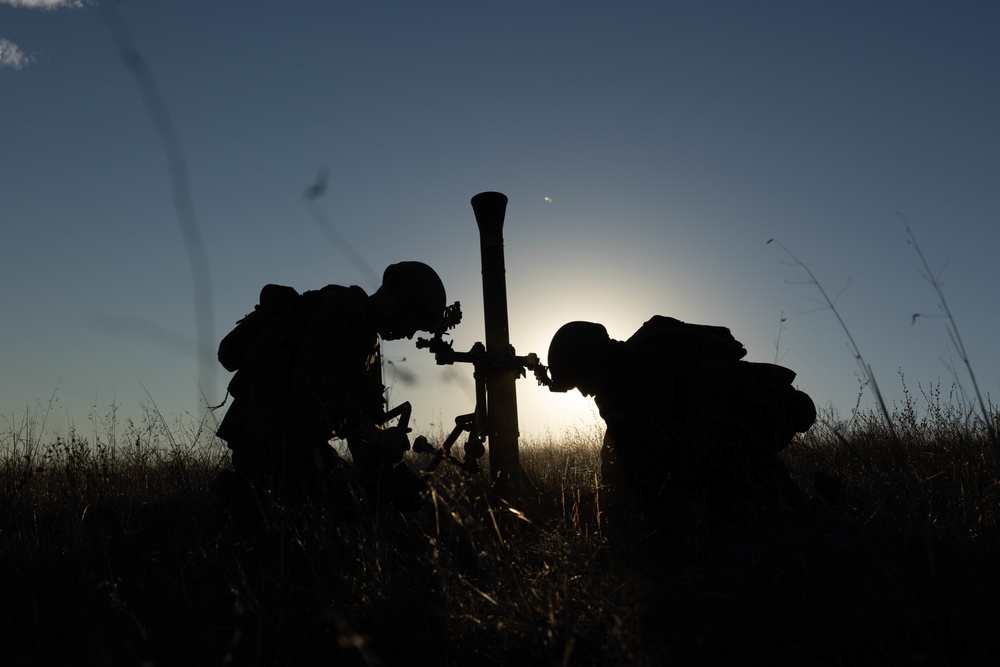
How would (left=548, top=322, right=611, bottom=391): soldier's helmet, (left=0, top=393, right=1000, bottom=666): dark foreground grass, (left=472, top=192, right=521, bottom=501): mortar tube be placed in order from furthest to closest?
(left=548, top=322, right=611, bottom=391): soldier's helmet
(left=472, top=192, right=521, bottom=501): mortar tube
(left=0, top=393, right=1000, bottom=666): dark foreground grass

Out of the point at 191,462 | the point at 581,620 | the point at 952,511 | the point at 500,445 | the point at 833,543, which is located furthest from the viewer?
the point at 191,462

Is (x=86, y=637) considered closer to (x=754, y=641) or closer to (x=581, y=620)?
(x=581, y=620)

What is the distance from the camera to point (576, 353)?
4.90 m

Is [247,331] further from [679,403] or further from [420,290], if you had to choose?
[679,403]

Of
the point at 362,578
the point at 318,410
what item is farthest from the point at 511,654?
the point at 318,410

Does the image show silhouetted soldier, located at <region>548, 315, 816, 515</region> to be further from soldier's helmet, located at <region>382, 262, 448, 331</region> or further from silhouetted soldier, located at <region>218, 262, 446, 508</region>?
silhouetted soldier, located at <region>218, 262, 446, 508</region>

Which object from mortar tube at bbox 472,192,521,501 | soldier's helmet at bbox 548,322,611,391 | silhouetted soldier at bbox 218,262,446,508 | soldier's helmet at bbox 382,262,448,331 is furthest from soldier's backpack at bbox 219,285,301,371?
soldier's helmet at bbox 548,322,611,391

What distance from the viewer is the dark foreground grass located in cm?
195

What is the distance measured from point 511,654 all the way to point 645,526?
193cm

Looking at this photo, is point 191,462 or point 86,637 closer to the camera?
point 86,637

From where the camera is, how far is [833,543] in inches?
106

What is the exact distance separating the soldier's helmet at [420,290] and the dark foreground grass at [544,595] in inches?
52.9

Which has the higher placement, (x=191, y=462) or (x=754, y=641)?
(x=191, y=462)

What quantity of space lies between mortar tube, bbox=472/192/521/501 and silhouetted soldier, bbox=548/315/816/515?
1.45 ft
